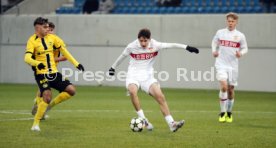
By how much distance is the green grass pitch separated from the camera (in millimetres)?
11789

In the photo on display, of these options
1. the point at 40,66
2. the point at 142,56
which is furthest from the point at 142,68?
the point at 40,66

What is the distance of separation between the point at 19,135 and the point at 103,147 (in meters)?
2.16

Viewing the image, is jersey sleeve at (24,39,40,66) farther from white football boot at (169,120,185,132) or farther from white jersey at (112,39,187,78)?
white football boot at (169,120,185,132)

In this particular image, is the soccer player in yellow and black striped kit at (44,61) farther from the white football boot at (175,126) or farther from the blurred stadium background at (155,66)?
the white football boot at (175,126)

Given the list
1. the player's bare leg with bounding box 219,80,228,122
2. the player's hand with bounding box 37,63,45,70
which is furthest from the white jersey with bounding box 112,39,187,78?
the player's bare leg with bounding box 219,80,228,122

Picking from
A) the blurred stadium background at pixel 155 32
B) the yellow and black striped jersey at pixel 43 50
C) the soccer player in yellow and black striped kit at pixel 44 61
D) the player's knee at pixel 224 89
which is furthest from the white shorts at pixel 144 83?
the blurred stadium background at pixel 155 32

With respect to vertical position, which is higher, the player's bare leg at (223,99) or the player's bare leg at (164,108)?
the player's bare leg at (164,108)

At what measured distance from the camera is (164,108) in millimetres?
13258

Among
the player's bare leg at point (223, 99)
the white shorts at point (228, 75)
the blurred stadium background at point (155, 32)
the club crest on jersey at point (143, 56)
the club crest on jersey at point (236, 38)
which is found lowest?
the blurred stadium background at point (155, 32)

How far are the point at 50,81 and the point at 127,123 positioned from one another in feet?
6.13

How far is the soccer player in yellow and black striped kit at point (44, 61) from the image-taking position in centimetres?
1366

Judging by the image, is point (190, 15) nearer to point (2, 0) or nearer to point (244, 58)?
point (244, 58)

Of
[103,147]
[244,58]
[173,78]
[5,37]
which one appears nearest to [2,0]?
[5,37]

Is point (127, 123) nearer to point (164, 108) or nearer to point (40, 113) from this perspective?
point (164, 108)
